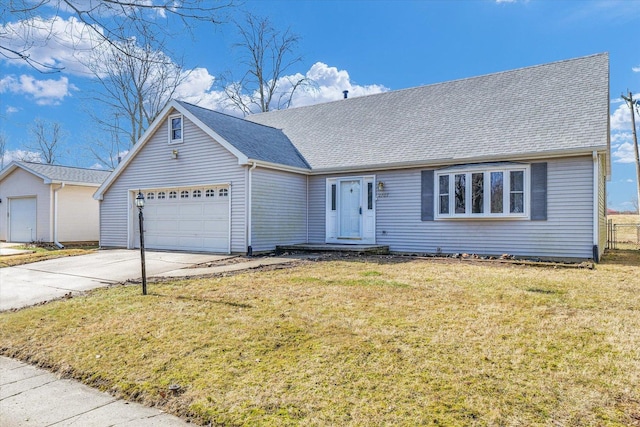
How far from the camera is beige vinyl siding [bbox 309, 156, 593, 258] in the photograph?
1052 cm

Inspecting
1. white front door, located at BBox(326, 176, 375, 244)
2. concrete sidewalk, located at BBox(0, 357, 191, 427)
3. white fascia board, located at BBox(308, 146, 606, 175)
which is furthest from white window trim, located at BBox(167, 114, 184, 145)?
concrete sidewalk, located at BBox(0, 357, 191, 427)

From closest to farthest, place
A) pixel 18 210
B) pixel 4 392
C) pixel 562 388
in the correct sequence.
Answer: pixel 562 388 → pixel 4 392 → pixel 18 210

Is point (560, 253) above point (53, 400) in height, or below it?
above

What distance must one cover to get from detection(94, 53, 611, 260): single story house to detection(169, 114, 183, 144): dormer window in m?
0.05

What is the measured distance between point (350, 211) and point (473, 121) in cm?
485

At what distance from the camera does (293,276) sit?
323 inches

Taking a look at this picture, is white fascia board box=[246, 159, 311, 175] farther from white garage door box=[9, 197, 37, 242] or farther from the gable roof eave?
white garage door box=[9, 197, 37, 242]

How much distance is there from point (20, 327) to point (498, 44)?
1843 cm

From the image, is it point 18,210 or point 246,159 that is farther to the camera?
point 18,210

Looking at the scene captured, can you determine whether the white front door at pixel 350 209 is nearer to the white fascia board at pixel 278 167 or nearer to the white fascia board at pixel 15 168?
the white fascia board at pixel 278 167

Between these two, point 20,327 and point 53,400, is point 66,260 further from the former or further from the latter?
point 53,400

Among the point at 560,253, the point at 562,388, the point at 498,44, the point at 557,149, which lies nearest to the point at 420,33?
the point at 498,44

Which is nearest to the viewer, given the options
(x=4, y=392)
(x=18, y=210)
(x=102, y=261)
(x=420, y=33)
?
(x=4, y=392)

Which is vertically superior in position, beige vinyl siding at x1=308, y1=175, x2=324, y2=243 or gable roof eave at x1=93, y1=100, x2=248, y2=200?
gable roof eave at x1=93, y1=100, x2=248, y2=200
